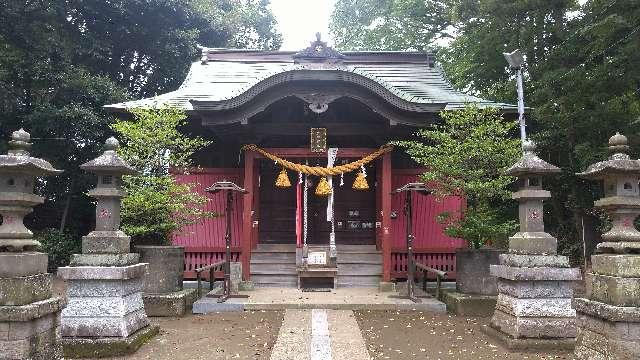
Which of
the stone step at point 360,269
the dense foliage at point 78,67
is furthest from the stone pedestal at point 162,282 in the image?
the dense foliage at point 78,67

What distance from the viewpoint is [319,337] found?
21.9 ft

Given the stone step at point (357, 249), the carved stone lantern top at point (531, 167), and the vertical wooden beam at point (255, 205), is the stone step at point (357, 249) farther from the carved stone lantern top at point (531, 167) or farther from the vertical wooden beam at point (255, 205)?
the carved stone lantern top at point (531, 167)

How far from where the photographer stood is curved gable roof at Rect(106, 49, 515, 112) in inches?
405

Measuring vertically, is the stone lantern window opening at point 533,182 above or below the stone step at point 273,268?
above

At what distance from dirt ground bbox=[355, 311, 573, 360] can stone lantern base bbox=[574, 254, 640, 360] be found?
3.70 ft

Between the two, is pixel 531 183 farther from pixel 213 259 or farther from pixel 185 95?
pixel 185 95

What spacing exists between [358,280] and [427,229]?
7.84 feet

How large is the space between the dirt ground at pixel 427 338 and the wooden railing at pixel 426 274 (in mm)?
1041

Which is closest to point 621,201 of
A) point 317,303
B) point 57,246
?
point 317,303

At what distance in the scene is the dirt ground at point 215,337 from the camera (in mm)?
6035

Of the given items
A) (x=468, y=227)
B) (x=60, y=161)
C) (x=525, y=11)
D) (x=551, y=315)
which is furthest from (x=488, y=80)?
(x=60, y=161)

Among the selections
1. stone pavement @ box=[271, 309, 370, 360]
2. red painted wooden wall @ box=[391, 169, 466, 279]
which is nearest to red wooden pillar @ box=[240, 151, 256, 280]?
stone pavement @ box=[271, 309, 370, 360]

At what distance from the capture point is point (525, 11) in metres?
15.1

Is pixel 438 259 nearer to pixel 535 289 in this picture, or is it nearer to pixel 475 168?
pixel 475 168
